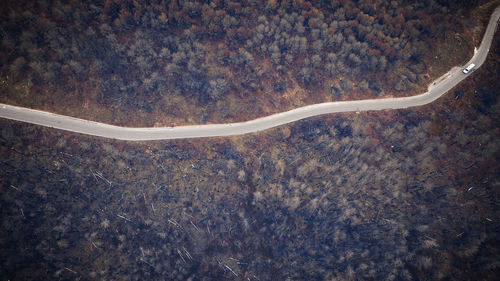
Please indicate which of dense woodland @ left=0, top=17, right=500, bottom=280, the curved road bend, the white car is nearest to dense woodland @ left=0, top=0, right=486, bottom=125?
the curved road bend

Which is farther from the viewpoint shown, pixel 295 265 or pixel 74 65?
pixel 295 265

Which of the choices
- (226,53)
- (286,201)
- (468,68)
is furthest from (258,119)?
(468,68)

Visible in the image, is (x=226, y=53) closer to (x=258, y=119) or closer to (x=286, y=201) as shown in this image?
(x=258, y=119)

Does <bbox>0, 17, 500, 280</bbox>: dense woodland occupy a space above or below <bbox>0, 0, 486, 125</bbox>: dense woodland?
below

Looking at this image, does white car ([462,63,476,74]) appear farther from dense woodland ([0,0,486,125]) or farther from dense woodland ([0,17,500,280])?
dense woodland ([0,0,486,125])

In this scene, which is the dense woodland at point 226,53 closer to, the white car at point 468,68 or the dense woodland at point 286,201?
the white car at point 468,68

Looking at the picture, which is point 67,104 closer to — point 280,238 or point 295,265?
point 280,238

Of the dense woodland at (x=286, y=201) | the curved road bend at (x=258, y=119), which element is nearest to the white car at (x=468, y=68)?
the curved road bend at (x=258, y=119)

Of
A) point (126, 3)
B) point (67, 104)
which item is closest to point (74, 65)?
point (67, 104)
